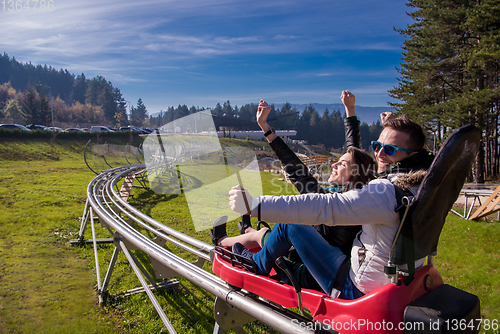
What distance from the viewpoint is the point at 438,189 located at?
1734mm

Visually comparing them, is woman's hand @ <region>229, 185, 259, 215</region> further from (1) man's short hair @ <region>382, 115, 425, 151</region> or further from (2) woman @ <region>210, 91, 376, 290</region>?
(1) man's short hair @ <region>382, 115, 425, 151</region>

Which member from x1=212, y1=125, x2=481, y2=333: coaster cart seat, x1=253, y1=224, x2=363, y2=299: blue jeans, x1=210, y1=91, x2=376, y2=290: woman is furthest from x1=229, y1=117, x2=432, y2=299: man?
x1=210, y1=91, x2=376, y2=290: woman

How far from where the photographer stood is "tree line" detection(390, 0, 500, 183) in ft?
54.1

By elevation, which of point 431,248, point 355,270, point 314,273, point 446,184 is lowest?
point 314,273

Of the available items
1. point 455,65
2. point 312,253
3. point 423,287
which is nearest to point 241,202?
point 312,253

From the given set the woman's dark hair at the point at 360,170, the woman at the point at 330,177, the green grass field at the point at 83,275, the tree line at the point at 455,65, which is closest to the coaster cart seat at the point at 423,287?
the woman at the point at 330,177

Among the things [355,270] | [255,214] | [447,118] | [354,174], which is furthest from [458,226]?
[447,118]

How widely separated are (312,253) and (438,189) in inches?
41.7

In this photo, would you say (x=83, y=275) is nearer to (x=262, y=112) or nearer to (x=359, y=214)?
(x=262, y=112)

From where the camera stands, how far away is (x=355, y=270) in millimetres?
2043

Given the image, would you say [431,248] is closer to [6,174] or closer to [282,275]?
[282,275]

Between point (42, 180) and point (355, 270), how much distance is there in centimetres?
1657

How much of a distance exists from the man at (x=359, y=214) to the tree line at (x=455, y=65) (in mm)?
18152

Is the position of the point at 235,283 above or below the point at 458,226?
above
